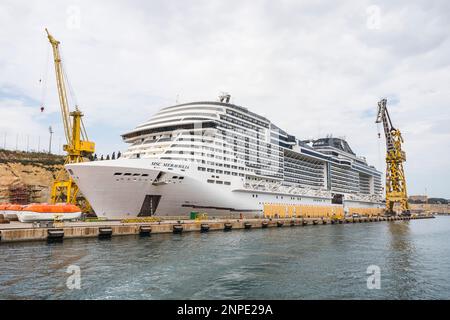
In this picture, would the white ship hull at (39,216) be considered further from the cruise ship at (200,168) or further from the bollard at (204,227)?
the bollard at (204,227)

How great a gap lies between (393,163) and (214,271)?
9983 centimetres

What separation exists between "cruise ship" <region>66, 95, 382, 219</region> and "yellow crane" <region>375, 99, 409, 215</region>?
132 ft

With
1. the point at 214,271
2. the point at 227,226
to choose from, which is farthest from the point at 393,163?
the point at 214,271

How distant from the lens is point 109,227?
3472 centimetres

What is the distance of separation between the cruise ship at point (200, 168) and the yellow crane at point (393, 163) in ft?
132

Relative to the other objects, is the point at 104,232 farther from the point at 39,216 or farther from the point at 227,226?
the point at 227,226

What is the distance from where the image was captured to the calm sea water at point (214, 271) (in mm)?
15844

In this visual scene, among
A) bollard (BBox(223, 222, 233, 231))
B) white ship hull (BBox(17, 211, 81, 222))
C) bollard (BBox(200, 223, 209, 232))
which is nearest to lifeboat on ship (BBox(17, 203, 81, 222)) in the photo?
white ship hull (BBox(17, 211, 81, 222))

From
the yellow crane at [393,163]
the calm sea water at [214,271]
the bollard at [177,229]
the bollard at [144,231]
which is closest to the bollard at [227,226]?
the bollard at [177,229]

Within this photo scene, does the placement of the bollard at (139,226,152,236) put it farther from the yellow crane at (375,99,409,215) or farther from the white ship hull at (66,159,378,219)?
the yellow crane at (375,99,409,215)

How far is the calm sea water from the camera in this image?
15844mm

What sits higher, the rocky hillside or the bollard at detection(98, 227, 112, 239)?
the rocky hillside

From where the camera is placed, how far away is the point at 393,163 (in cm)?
10488
